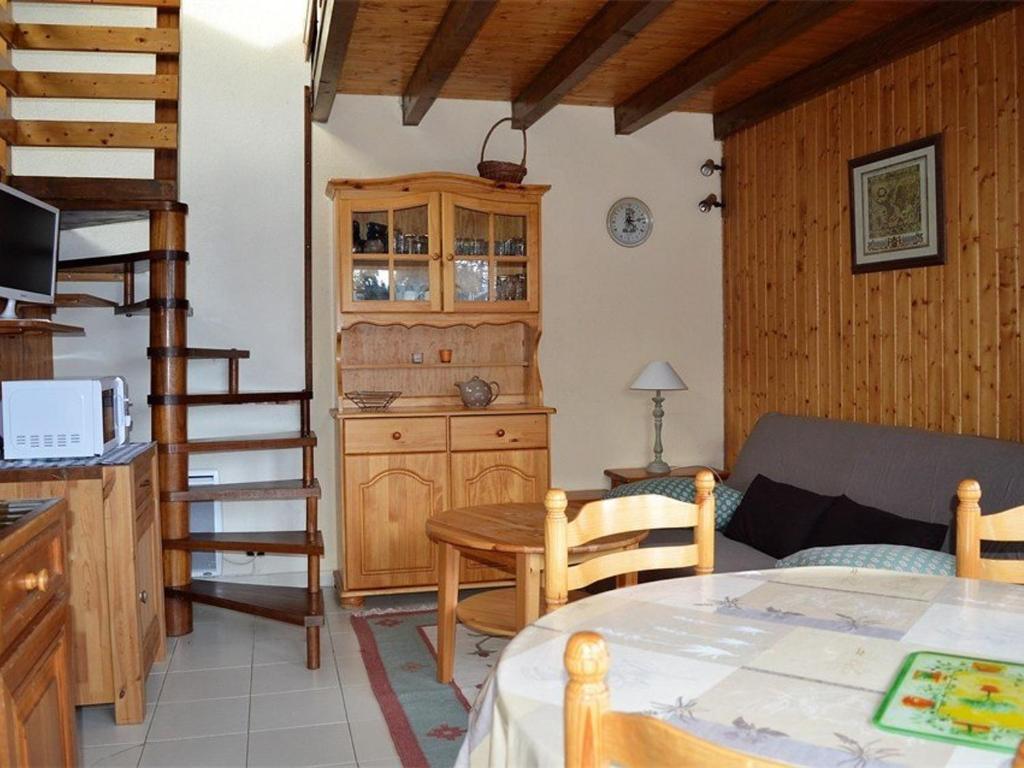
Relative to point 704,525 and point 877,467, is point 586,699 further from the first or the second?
point 877,467

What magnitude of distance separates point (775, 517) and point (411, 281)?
198 cm

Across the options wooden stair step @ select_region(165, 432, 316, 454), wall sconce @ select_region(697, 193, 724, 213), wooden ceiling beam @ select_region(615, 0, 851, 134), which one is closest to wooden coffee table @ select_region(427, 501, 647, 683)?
wooden stair step @ select_region(165, 432, 316, 454)

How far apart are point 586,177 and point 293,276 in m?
1.59

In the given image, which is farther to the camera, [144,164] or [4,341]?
[144,164]

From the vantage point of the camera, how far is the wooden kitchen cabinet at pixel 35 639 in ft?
5.39

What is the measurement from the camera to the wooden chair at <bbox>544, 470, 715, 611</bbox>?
69.5 inches

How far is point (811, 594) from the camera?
5.70ft

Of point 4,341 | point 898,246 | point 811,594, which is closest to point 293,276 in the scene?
point 4,341

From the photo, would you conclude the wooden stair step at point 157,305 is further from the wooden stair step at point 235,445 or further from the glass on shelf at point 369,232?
the glass on shelf at point 369,232

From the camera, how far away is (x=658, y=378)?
475 cm

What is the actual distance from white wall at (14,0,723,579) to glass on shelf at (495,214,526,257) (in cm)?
36

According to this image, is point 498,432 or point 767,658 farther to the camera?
point 498,432

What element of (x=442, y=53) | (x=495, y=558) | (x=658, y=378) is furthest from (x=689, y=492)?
(x=442, y=53)

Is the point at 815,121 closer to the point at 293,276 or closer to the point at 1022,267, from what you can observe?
the point at 1022,267
